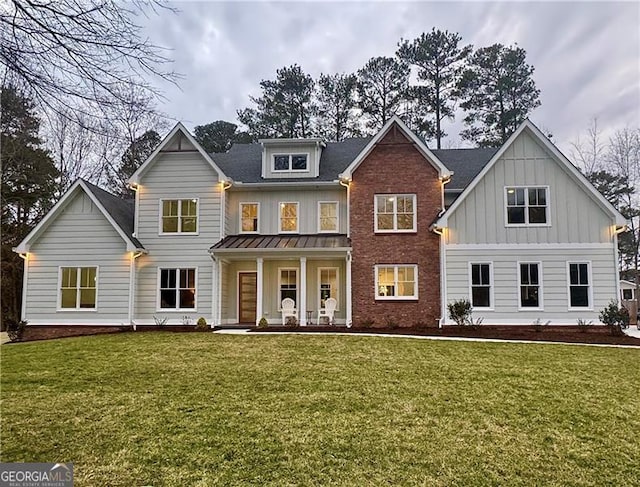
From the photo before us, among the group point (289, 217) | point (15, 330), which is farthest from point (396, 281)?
point (15, 330)

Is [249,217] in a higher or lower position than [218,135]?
lower

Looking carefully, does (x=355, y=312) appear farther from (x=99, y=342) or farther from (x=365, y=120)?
(x=365, y=120)

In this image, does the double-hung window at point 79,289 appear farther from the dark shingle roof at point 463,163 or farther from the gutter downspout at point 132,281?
the dark shingle roof at point 463,163

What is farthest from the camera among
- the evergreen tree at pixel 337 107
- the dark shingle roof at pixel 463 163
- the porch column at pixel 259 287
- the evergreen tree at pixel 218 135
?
the evergreen tree at pixel 218 135

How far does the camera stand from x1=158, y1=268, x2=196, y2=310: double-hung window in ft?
57.4

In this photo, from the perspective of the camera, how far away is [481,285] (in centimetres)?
1620

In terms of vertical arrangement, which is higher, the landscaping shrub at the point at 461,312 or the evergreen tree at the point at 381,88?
the evergreen tree at the point at 381,88

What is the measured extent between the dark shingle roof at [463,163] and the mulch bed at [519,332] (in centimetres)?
600

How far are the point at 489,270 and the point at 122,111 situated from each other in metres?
14.4

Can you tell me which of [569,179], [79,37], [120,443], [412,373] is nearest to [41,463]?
[120,443]

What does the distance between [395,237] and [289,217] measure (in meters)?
4.48

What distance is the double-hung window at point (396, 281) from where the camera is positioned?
55.9ft

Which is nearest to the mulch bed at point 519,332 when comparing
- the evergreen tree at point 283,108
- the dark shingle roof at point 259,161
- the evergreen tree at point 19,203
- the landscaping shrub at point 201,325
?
the landscaping shrub at point 201,325

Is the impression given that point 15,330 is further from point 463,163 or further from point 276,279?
point 463,163
